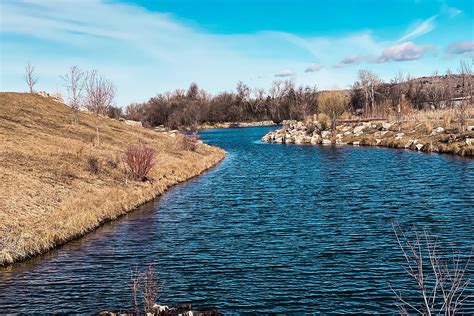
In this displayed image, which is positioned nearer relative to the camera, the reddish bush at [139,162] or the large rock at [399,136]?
the reddish bush at [139,162]

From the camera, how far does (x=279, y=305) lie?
48.4 ft

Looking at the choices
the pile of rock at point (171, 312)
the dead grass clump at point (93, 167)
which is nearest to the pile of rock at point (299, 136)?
the dead grass clump at point (93, 167)

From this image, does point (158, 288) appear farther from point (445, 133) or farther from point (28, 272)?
point (445, 133)

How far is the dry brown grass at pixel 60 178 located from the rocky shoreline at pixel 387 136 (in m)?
26.9

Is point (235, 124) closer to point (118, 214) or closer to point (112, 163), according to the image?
point (112, 163)

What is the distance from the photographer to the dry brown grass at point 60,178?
74.9 feet

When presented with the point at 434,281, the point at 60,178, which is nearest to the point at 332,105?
the point at 60,178

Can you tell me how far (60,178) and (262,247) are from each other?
17948mm

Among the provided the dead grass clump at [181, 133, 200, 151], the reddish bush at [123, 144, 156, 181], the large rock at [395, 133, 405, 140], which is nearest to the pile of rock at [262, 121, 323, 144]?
the large rock at [395, 133, 405, 140]

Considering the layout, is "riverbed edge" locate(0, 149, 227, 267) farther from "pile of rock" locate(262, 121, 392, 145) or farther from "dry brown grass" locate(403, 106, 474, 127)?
"dry brown grass" locate(403, 106, 474, 127)

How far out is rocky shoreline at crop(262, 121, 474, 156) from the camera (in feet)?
187

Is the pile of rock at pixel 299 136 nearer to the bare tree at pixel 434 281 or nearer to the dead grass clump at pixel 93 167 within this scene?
the dead grass clump at pixel 93 167

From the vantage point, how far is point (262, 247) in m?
21.4

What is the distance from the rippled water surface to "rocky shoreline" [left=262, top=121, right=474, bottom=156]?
17.9 m
